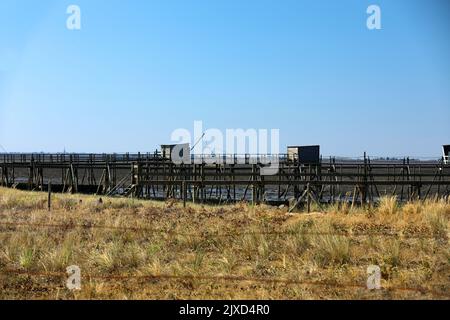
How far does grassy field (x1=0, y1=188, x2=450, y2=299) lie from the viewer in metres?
6.75

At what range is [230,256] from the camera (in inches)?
334

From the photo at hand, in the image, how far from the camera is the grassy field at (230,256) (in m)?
6.75

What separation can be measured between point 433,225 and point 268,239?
369cm

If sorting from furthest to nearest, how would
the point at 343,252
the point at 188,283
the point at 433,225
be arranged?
the point at 433,225 → the point at 343,252 → the point at 188,283

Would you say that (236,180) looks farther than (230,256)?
Yes

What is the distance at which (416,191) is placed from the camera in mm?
20688

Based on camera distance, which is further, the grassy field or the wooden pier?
the wooden pier

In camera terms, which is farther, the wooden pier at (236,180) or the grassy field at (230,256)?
the wooden pier at (236,180)

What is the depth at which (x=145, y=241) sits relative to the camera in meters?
10.2

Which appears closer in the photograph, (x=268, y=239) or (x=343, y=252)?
(x=343, y=252)

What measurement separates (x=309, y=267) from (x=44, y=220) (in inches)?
312
